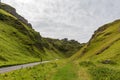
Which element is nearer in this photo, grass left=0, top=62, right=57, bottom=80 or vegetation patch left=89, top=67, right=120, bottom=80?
A: grass left=0, top=62, right=57, bottom=80

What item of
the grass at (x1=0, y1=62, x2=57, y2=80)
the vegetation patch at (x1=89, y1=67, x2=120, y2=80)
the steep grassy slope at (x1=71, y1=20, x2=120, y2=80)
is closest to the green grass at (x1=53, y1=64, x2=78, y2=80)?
the steep grassy slope at (x1=71, y1=20, x2=120, y2=80)

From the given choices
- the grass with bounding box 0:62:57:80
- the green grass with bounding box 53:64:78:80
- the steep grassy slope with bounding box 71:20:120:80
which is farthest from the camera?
the steep grassy slope with bounding box 71:20:120:80

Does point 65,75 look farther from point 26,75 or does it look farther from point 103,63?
point 103,63

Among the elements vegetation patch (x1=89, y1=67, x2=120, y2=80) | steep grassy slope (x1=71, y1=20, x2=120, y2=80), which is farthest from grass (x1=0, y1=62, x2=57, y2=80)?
vegetation patch (x1=89, y1=67, x2=120, y2=80)

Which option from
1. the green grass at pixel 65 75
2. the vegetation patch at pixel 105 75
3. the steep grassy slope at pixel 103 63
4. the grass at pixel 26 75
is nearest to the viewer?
the grass at pixel 26 75

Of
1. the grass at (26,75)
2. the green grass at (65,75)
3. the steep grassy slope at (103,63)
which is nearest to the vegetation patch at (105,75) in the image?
the steep grassy slope at (103,63)

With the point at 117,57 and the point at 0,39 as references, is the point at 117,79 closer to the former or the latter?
the point at 117,57

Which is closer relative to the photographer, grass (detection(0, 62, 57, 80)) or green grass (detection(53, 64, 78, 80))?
grass (detection(0, 62, 57, 80))

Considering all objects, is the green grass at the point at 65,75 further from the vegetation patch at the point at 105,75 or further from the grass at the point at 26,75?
the vegetation patch at the point at 105,75

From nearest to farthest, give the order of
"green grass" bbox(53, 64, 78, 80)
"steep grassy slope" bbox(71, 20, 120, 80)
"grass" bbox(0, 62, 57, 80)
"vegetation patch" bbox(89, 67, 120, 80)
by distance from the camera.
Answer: "grass" bbox(0, 62, 57, 80) < "vegetation patch" bbox(89, 67, 120, 80) < "green grass" bbox(53, 64, 78, 80) < "steep grassy slope" bbox(71, 20, 120, 80)

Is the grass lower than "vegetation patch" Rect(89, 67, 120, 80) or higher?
higher

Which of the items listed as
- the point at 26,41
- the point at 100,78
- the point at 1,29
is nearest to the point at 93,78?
the point at 100,78

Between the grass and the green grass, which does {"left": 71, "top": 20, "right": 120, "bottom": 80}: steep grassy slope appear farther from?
the grass

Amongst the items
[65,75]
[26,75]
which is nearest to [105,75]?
[65,75]
